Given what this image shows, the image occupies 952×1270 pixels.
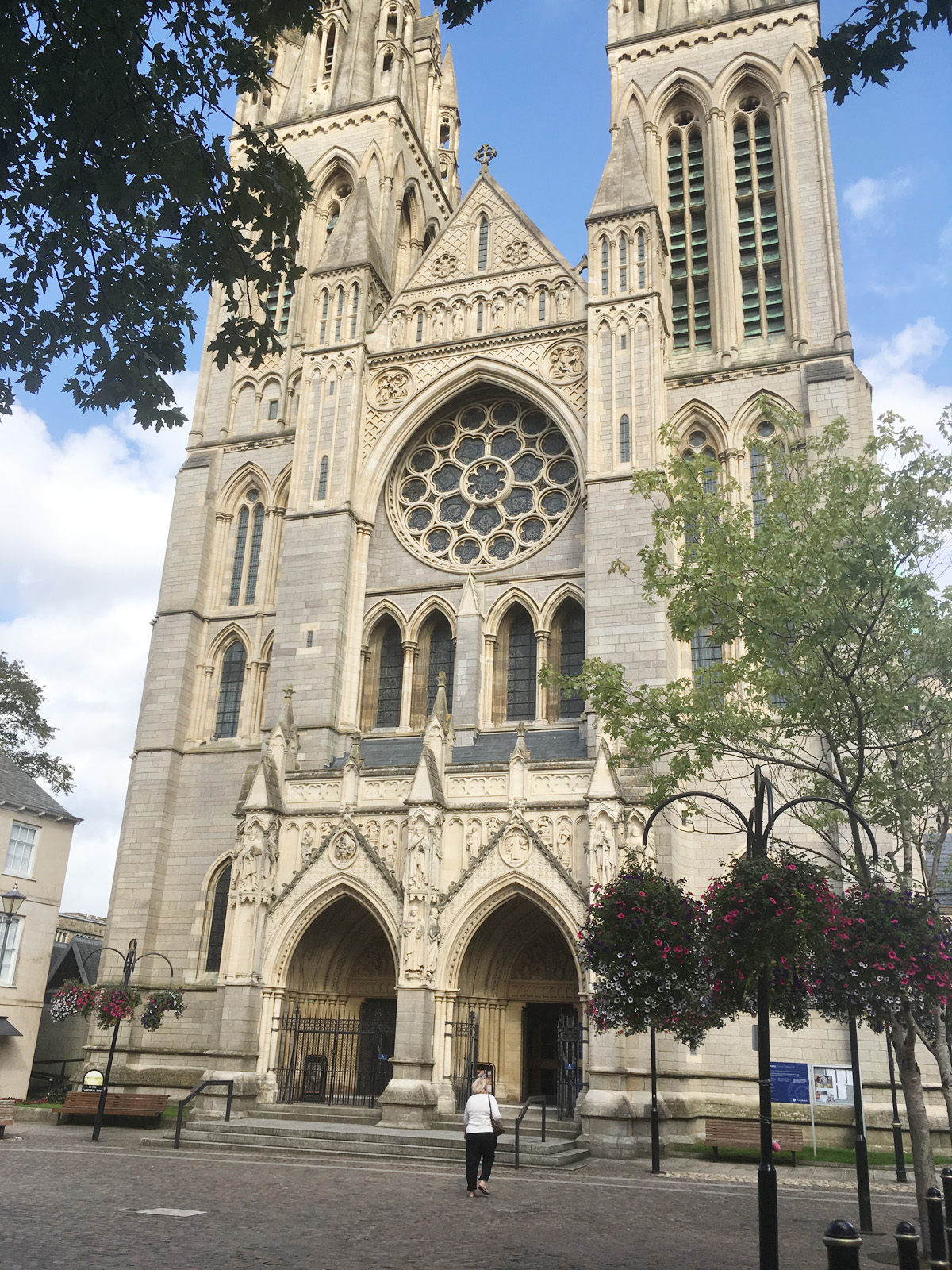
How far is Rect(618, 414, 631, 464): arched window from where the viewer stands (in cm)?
2644

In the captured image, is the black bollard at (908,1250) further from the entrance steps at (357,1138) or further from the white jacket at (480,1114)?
the entrance steps at (357,1138)

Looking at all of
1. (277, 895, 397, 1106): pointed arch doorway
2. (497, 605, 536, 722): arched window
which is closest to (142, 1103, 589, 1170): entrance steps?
(277, 895, 397, 1106): pointed arch doorway

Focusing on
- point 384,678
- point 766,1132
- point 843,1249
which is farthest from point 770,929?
point 384,678

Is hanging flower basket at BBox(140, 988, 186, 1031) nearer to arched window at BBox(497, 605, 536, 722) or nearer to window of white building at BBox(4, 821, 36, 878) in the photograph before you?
window of white building at BBox(4, 821, 36, 878)

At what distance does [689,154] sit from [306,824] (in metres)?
23.3

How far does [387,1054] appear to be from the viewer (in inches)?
952

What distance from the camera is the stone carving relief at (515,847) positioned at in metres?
21.6

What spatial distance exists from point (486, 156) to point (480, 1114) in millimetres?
27820

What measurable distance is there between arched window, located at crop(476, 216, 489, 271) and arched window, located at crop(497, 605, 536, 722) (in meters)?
10.5

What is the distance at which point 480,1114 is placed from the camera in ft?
45.0

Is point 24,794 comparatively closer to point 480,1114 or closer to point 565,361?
point 565,361

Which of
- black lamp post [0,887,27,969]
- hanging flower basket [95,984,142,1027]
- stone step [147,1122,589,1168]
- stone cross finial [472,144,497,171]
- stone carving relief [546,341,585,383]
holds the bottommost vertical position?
stone step [147,1122,589,1168]

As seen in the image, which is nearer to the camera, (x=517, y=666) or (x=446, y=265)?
(x=517, y=666)

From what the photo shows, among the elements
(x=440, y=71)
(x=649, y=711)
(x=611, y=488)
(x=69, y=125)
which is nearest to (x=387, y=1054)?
(x=649, y=711)
